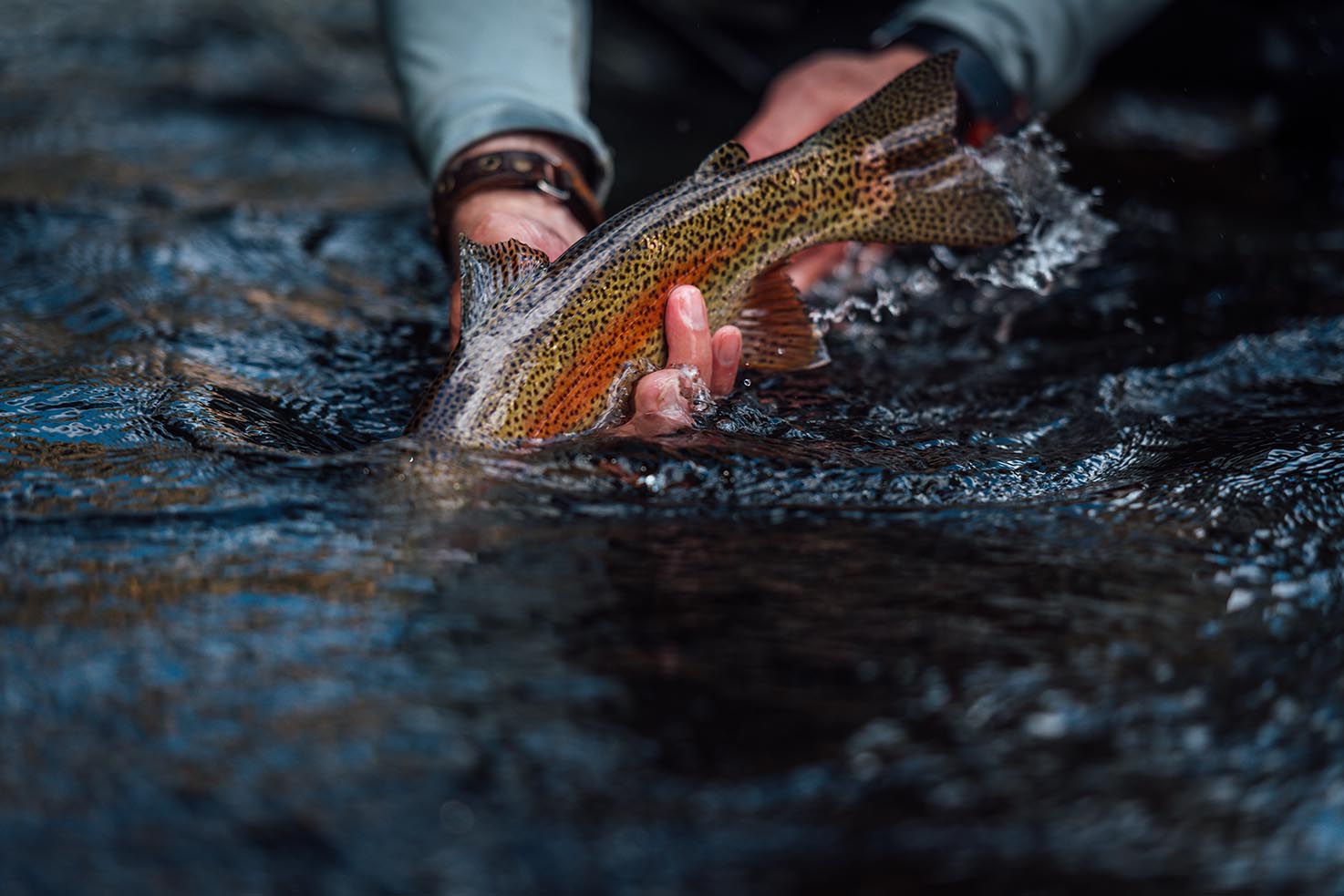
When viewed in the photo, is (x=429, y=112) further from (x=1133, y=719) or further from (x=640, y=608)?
(x=1133, y=719)

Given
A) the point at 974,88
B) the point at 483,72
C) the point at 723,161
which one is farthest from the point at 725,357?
the point at 974,88

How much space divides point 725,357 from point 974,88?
1865mm

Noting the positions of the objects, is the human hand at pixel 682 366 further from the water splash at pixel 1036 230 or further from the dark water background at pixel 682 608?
the water splash at pixel 1036 230

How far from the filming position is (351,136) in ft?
19.7

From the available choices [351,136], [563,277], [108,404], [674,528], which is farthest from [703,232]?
[351,136]

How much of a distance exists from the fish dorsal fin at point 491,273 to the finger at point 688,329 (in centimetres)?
30

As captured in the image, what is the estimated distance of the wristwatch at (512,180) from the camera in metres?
3.32

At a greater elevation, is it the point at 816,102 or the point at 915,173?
the point at 816,102

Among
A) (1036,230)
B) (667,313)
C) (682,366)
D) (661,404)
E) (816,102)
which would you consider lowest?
(661,404)

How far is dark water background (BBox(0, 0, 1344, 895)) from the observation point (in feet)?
4.93

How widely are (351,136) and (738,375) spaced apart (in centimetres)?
358

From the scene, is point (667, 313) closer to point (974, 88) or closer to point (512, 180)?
point (512, 180)

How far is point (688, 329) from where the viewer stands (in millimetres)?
2762

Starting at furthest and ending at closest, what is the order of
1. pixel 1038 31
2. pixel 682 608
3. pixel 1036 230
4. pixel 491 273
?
pixel 1038 31
pixel 1036 230
pixel 491 273
pixel 682 608
